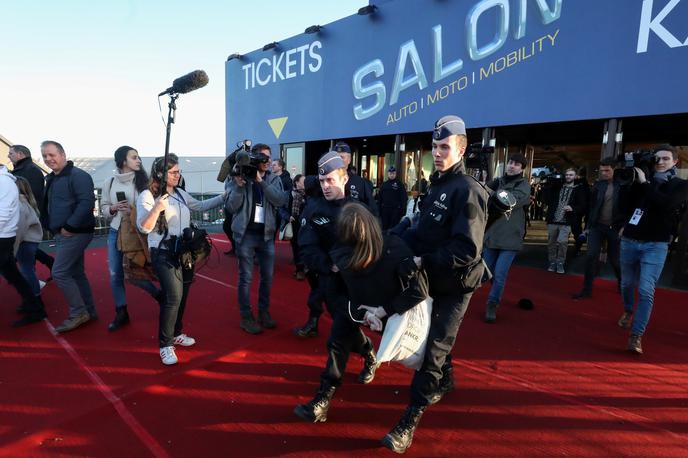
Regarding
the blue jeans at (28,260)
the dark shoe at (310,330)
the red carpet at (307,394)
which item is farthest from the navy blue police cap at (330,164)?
the blue jeans at (28,260)

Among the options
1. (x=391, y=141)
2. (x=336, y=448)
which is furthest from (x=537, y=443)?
(x=391, y=141)

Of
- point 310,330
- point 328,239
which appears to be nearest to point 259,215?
point 310,330

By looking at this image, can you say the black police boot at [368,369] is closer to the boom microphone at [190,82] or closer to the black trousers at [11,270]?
the boom microphone at [190,82]

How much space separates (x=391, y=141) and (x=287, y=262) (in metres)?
4.82

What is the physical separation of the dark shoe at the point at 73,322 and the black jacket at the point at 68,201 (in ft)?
2.94

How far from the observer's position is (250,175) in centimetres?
353

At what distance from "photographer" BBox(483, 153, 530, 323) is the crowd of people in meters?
0.01

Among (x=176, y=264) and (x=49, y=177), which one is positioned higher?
(x=49, y=177)

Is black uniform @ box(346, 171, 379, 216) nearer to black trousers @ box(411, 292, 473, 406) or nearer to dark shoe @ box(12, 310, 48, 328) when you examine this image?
black trousers @ box(411, 292, 473, 406)

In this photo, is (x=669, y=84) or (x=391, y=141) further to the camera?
(x=391, y=141)

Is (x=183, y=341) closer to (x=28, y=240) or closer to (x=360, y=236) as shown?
(x=28, y=240)

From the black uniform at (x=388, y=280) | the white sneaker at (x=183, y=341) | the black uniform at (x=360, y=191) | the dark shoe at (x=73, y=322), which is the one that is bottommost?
the white sneaker at (x=183, y=341)

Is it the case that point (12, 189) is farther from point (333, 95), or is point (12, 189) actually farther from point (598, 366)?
point (333, 95)

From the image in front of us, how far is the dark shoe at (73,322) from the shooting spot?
383 centimetres
